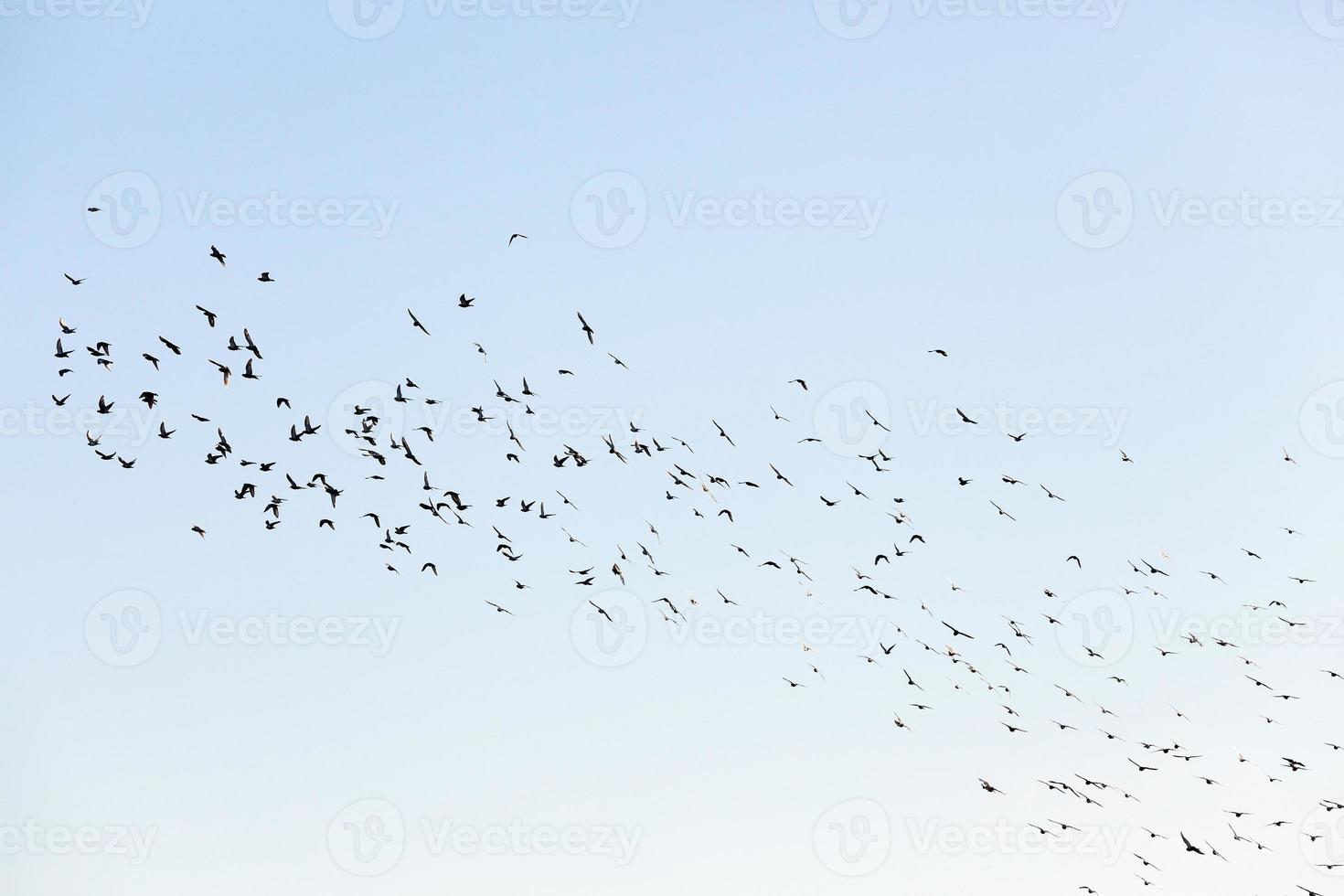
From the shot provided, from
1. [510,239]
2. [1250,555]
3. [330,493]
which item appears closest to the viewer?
[510,239]

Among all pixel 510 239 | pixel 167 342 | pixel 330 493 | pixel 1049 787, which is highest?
pixel 510 239

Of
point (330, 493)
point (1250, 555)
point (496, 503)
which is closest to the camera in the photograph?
point (330, 493)

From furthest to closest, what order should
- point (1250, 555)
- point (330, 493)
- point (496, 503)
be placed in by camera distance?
point (1250, 555)
point (496, 503)
point (330, 493)

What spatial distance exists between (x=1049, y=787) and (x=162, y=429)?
137 ft

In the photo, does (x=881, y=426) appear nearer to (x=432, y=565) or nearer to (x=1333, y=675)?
(x=432, y=565)

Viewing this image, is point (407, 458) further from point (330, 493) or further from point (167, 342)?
point (167, 342)

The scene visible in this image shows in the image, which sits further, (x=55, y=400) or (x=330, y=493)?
(x=330, y=493)

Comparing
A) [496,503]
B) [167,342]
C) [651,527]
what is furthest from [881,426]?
[167,342]

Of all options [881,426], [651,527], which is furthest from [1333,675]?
[651,527]

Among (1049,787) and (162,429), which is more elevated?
(162,429)

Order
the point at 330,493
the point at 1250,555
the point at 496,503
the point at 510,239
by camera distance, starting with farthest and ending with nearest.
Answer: the point at 1250,555 → the point at 496,503 → the point at 330,493 → the point at 510,239

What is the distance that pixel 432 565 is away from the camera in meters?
67.5

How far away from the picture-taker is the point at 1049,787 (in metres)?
72.9

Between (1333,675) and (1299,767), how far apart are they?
7.12 metres
